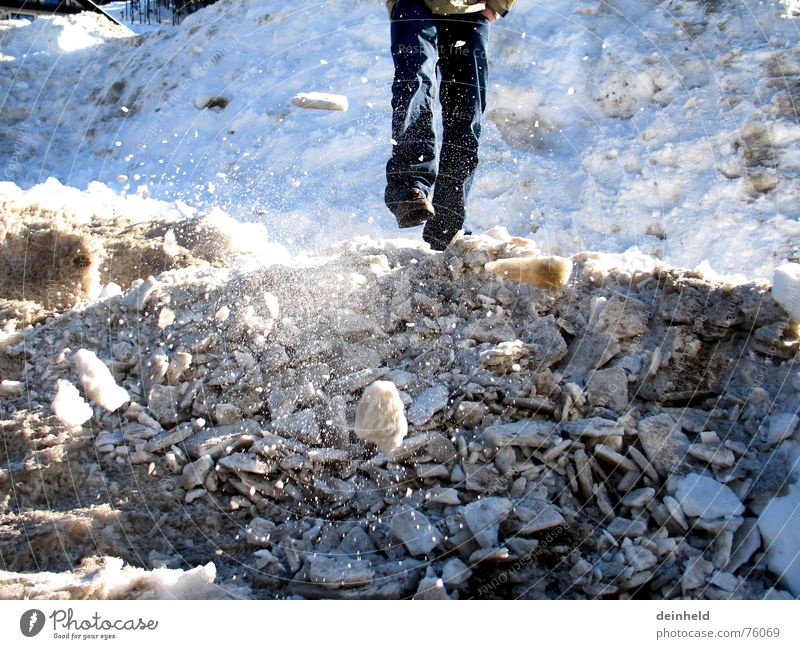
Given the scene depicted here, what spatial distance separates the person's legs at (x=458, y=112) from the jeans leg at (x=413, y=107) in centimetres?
28

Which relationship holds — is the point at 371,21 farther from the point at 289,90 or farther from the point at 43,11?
the point at 43,11

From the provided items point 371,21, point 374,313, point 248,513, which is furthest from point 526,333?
point 371,21

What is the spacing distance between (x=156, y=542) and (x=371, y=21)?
4.32 m

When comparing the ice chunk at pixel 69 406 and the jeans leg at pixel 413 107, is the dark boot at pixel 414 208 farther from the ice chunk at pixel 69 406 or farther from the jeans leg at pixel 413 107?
the ice chunk at pixel 69 406

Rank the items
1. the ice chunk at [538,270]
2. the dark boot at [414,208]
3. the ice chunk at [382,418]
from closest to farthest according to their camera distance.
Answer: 1. the ice chunk at [382,418]
2. the ice chunk at [538,270]
3. the dark boot at [414,208]

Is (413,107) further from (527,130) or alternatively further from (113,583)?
(527,130)

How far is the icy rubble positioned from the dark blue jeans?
35 centimetres

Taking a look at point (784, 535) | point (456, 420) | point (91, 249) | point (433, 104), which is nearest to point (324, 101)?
point (91, 249)

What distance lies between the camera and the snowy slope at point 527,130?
393 cm

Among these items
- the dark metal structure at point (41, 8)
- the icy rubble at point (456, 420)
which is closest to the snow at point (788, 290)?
the icy rubble at point (456, 420)

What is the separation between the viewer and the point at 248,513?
186 cm

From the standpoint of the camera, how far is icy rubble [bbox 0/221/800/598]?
1.66 meters

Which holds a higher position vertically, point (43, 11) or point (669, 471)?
point (43, 11)

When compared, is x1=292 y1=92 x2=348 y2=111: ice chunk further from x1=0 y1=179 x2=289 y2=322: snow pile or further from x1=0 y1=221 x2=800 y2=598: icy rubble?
x1=0 y1=221 x2=800 y2=598: icy rubble
